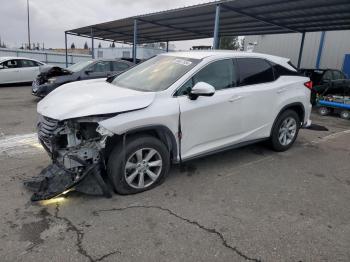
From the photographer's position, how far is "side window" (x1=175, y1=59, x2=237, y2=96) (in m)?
4.03

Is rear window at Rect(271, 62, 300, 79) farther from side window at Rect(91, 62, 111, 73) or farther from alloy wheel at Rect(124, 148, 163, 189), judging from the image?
side window at Rect(91, 62, 111, 73)

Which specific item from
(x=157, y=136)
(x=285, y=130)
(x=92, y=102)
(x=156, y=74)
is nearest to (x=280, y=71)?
(x=285, y=130)

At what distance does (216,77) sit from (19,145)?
376 centimetres

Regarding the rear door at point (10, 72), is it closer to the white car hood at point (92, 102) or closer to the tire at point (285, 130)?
the white car hood at point (92, 102)

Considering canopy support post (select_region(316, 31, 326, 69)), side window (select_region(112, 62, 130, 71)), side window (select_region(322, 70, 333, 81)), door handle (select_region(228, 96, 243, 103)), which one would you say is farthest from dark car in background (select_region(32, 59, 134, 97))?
canopy support post (select_region(316, 31, 326, 69))

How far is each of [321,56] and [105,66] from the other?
1584cm

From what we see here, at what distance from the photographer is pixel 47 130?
3633 mm

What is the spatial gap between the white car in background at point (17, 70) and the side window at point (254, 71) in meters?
13.3

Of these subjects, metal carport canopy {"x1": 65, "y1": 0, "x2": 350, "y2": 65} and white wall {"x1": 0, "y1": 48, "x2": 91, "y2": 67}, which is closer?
metal carport canopy {"x1": 65, "y1": 0, "x2": 350, "y2": 65}

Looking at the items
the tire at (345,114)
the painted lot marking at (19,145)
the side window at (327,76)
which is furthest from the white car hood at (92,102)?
the side window at (327,76)

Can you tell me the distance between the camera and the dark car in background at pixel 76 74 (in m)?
9.66

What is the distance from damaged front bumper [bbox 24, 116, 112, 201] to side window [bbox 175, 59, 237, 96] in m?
1.24

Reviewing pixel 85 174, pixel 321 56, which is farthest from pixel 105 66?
pixel 321 56

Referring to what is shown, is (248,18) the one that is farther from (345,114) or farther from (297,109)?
(297,109)
